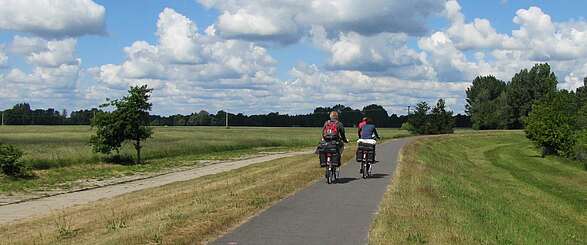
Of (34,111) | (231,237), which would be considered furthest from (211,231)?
(34,111)

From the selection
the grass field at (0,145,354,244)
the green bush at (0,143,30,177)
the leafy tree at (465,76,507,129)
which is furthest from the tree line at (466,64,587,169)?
the grass field at (0,145,354,244)

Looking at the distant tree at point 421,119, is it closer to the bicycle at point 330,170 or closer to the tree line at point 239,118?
the tree line at point 239,118

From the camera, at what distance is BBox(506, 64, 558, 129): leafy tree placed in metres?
126

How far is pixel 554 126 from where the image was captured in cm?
5641

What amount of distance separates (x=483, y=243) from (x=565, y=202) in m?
15.8

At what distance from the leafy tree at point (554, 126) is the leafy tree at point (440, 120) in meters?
39.6

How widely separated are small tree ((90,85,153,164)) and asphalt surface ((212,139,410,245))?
28577 mm

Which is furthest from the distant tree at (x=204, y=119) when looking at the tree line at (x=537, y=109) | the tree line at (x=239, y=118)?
the tree line at (x=537, y=109)

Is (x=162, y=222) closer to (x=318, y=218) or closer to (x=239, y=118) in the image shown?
(x=318, y=218)

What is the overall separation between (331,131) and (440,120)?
87.4 m

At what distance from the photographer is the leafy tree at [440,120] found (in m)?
101

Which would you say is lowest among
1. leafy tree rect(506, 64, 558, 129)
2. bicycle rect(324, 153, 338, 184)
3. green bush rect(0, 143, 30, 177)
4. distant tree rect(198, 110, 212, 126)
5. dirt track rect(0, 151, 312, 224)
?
dirt track rect(0, 151, 312, 224)

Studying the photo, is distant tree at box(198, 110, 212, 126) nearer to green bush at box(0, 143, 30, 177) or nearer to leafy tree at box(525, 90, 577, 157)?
leafy tree at box(525, 90, 577, 157)

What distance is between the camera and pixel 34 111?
560 feet
